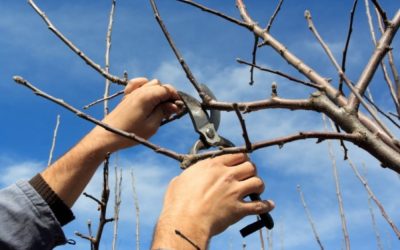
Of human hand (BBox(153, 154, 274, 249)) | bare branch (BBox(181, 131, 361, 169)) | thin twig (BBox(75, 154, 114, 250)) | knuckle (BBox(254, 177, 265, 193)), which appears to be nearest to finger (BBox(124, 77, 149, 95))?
thin twig (BBox(75, 154, 114, 250))

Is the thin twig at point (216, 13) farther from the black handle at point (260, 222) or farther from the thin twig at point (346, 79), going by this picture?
the black handle at point (260, 222)

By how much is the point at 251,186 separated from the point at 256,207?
58 millimetres

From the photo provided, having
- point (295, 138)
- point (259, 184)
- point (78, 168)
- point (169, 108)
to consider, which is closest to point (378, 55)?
point (295, 138)

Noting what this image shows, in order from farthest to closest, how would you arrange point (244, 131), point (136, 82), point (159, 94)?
1. point (136, 82)
2. point (159, 94)
3. point (244, 131)

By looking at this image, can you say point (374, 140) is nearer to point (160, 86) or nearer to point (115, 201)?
point (160, 86)

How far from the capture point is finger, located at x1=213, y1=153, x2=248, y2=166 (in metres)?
1.44

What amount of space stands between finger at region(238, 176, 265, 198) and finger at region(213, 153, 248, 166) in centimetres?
6

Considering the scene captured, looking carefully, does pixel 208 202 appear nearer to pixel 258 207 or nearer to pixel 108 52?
pixel 258 207

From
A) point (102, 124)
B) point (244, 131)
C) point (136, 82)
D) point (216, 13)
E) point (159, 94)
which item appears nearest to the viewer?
point (244, 131)

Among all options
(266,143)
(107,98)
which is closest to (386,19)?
(266,143)

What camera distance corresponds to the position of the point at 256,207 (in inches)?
54.8

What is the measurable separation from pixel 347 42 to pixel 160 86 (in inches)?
28.7

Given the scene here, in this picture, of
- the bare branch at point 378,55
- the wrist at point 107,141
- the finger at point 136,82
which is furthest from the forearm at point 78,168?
the bare branch at point 378,55

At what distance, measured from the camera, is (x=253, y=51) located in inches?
68.2
